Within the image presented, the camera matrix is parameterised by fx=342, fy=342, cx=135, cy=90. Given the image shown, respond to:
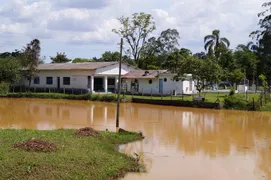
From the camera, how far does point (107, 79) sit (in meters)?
40.9

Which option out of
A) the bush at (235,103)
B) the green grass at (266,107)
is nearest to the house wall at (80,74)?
the bush at (235,103)


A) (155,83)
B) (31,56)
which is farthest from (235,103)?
(31,56)

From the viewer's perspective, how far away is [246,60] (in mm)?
49469

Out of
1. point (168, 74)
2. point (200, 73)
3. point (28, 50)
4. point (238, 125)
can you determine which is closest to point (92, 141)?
point (238, 125)

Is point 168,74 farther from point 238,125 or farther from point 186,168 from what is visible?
point 186,168

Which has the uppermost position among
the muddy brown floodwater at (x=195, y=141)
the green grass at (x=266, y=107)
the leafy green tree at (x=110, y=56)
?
the leafy green tree at (x=110, y=56)

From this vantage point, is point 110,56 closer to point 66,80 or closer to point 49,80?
point 49,80

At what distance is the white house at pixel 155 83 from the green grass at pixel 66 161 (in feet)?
79.9

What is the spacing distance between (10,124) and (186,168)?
11089 mm

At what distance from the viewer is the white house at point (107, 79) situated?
119 ft

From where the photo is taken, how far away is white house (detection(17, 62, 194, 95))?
119 feet

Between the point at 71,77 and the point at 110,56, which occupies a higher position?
the point at 110,56

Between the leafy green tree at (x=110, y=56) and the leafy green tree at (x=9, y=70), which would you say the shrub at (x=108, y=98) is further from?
the leafy green tree at (x=110, y=56)

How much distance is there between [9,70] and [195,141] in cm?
3069
